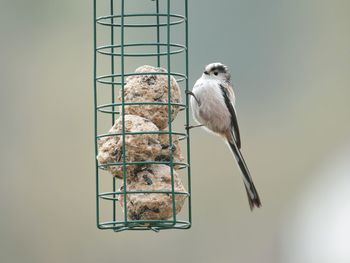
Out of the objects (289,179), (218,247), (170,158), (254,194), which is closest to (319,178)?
(289,179)

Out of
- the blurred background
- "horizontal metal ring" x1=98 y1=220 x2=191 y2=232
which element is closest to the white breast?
"horizontal metal ring" x1=98 y1=220 x2=191 y2=232

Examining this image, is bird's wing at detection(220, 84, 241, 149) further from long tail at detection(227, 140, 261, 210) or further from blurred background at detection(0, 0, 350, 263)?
blurred background at detection(0, 0, 350, 263)

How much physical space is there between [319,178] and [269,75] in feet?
12.1

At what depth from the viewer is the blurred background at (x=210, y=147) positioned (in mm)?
17172

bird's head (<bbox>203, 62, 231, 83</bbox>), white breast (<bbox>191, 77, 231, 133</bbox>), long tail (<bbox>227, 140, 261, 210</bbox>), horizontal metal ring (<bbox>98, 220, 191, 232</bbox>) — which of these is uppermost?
bird's head (<bbox>203, 62, 231, 83</bbox>)

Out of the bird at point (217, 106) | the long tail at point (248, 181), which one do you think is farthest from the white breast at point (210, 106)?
the long tail at point (248, 181)

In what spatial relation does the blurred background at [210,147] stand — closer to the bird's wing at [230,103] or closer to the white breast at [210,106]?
the bird's wing at [230,103]

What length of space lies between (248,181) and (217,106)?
0.70 m

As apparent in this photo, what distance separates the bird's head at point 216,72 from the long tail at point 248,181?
24.3 inches

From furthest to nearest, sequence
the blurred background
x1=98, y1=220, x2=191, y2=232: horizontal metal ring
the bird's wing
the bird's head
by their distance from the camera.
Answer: the blurred background, the bird's wing, the bird's head, x1=98, y1=220, x2=191, y2=232: horizontal metal ring

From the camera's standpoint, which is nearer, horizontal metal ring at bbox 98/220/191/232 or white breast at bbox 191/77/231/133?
horizontal metal ring at bbox 98/220/191/232

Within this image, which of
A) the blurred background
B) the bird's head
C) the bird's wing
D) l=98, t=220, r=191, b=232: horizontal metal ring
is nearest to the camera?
l=98, t=220, r=191, b=232: horizontal metal ring

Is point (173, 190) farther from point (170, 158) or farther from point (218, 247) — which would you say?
point (218, 247)

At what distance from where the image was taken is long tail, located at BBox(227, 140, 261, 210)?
9.77 metres
